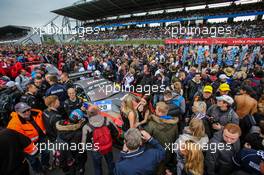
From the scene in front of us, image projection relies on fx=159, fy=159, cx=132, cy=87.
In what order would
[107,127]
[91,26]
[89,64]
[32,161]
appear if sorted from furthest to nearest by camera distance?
[91,26], [89,64], [32,161], [107,127]

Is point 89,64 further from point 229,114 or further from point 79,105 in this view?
point 229,114

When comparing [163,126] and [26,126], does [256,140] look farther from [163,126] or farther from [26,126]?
[26,126]

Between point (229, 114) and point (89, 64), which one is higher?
point (89, 64)

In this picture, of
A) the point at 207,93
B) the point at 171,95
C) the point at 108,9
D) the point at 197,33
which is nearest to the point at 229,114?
the point at 207,93

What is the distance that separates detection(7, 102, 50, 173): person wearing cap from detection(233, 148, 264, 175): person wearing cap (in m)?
2.85

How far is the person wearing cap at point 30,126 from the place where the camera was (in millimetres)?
2718

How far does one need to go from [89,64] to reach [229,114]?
8.47 metres

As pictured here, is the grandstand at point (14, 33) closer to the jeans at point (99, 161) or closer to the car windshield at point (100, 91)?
the car windshield at point (100, 91)

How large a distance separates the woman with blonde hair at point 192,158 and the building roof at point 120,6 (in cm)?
3591

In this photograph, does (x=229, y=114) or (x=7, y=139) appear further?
(x=229, y=114)

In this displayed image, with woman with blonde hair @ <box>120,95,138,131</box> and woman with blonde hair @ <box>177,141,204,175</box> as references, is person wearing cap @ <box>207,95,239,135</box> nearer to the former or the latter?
woman with blonde hair @ <box>177,141,204,175</box>

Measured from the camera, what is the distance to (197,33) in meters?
27.5

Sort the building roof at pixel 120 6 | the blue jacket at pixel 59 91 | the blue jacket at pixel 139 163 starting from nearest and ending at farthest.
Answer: the blue jacket at pixel 139 163 < the blue jacket at pixel 59 91 < the building roof at pixel 120 6

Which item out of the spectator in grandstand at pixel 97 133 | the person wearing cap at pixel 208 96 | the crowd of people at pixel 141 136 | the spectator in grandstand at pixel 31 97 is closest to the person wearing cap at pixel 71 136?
the crowd of people at pixel 141 136
